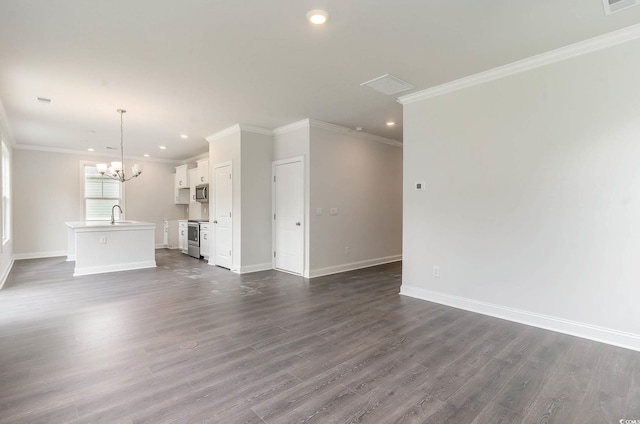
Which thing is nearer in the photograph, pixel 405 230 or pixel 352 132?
pixel 405 230

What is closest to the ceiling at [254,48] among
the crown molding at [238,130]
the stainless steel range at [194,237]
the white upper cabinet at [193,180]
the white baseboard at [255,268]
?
the crown molding at [238,130]

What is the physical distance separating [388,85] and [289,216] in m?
2.96

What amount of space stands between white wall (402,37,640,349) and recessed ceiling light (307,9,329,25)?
7.00 feet

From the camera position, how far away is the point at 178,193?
30.7 feet

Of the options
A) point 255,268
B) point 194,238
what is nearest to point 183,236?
point 194,238

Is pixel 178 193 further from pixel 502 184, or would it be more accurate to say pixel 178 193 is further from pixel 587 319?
pixel 587 319

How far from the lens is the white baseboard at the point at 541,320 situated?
2.78 m

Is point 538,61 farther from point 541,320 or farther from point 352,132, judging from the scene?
point 352,132

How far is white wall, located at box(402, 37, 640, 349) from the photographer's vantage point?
9.20 ft

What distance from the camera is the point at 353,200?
20.2ft

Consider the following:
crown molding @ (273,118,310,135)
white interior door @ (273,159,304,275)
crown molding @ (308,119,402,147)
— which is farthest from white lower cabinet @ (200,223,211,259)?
crown molding @ (308,119,402,147)

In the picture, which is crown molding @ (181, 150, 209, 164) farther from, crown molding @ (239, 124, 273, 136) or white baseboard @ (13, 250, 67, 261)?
white baseboard @ (13, 250, 67, 261)

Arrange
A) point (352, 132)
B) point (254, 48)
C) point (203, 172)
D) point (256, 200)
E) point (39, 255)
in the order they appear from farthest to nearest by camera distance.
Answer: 1. point (203, 172)
2. point (39, 255)
3. point (352, 132)
4. point (256, 200)
5. point (254, 48)

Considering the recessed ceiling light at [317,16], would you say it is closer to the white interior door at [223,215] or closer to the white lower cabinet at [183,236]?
the white interior door at [223,215]
